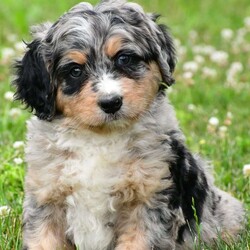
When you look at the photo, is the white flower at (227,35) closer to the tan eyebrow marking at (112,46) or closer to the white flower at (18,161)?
the white flower at (18,161)

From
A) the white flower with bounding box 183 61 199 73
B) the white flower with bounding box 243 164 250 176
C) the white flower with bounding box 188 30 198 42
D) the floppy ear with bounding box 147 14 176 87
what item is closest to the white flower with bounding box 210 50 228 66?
the white flower with bounding box 183 61 199 73

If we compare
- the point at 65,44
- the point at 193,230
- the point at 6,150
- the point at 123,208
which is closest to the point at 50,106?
the point at 65,44

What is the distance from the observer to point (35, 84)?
671 cm

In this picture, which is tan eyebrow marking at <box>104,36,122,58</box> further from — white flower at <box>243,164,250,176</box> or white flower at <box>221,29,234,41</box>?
white flower at <box>221,29,234,41</box>

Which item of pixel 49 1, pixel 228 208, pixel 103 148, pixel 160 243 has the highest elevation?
pixel 103 148

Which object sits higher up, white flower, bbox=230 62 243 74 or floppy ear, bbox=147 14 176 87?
floppy ear, bbox=147 14 176 87

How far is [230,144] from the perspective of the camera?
373 inches

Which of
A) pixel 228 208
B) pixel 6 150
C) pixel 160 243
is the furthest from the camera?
pixel 6 150

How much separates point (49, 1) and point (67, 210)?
1090 centimetres

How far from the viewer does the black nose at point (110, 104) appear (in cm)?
622

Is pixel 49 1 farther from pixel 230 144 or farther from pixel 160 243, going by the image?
pixel 160 243

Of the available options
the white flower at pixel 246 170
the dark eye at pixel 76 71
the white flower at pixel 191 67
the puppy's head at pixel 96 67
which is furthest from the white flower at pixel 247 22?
the dark eye at pixel 76 71

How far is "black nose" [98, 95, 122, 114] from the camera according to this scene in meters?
6.22

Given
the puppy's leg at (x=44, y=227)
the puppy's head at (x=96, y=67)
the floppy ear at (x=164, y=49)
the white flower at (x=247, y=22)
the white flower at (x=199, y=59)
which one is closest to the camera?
Result: the puppy's head at (x=96, y=67)
